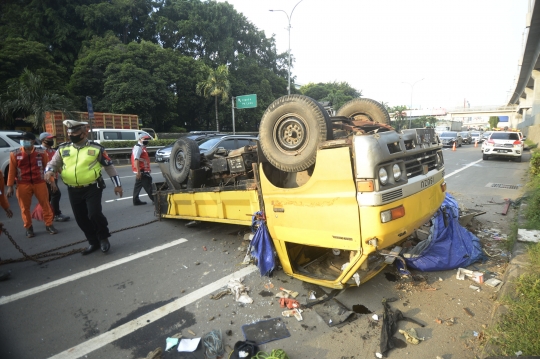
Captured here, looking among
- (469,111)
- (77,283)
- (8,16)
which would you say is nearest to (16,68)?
Answer: (8,16)

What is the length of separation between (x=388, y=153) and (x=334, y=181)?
1.61ft

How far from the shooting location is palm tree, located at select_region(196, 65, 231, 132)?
1183 inches

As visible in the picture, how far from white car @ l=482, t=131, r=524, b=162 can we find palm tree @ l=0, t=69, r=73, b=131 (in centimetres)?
2259

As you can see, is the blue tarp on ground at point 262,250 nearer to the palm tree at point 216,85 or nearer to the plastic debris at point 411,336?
the plastic debris at point 411,336

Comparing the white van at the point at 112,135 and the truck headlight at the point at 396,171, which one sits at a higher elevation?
the white van at the point at 112,135

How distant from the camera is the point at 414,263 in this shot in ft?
11.2

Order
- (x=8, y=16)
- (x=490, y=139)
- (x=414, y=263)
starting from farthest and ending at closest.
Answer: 1. (x=8, y=16)
2. (x=490, y=139)
3. (x=414, y=263)

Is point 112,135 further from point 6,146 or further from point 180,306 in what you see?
point 180,306

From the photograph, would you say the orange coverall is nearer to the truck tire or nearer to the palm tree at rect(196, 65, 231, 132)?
the truck tire

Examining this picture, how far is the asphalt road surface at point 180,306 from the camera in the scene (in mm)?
2371

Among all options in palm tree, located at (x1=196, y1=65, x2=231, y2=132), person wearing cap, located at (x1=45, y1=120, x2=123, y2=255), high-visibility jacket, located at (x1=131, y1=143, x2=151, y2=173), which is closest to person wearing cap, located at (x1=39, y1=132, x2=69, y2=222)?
high-visibility jacket, located at (x1=131, y1=143, x2=151, y2=173)

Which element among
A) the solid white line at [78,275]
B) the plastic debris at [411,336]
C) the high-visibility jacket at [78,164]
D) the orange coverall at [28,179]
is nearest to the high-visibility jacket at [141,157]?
the orange coverall at [28,179]

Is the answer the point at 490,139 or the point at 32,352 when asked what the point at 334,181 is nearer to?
the point at 32,352

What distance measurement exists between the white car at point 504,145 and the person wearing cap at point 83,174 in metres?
17.1
